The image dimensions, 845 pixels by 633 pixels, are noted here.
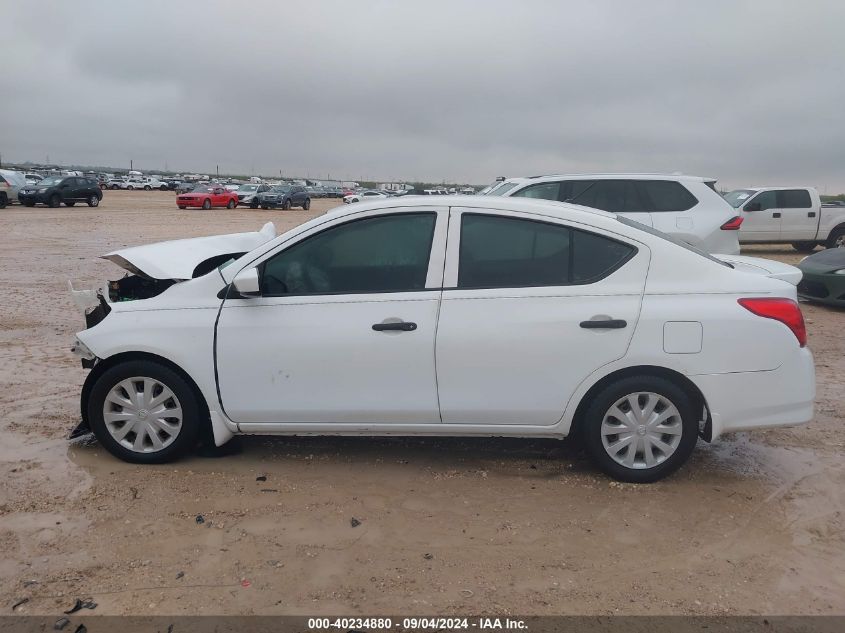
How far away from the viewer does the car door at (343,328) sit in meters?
4.18

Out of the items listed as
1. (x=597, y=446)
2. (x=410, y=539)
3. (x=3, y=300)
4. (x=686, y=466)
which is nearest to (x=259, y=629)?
(x=410, y=539)

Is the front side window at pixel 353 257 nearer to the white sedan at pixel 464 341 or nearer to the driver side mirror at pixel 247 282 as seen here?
the white sedan at pixel 464 341

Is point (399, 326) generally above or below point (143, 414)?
above

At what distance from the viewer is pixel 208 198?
→ 37.8 m

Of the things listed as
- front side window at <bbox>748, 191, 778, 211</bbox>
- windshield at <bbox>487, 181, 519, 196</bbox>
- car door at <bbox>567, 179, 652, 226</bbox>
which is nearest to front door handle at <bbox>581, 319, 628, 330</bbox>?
car door at <bbox>567, 179, 652, 226</bbox>

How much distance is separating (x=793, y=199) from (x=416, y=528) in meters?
17.5

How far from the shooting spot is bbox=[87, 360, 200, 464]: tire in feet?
14.3

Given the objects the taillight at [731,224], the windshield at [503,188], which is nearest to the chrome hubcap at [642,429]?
the taillight at [731,224]

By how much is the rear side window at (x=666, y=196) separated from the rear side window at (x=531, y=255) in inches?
221

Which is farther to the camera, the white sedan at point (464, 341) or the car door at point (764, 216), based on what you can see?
the car door at point (764, 216)

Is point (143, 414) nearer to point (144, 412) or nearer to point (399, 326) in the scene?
point (144, 412)

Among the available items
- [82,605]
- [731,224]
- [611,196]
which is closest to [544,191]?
[611,196]

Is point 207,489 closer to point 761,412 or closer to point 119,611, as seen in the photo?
point 119,611

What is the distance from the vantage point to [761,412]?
13.6 feet
